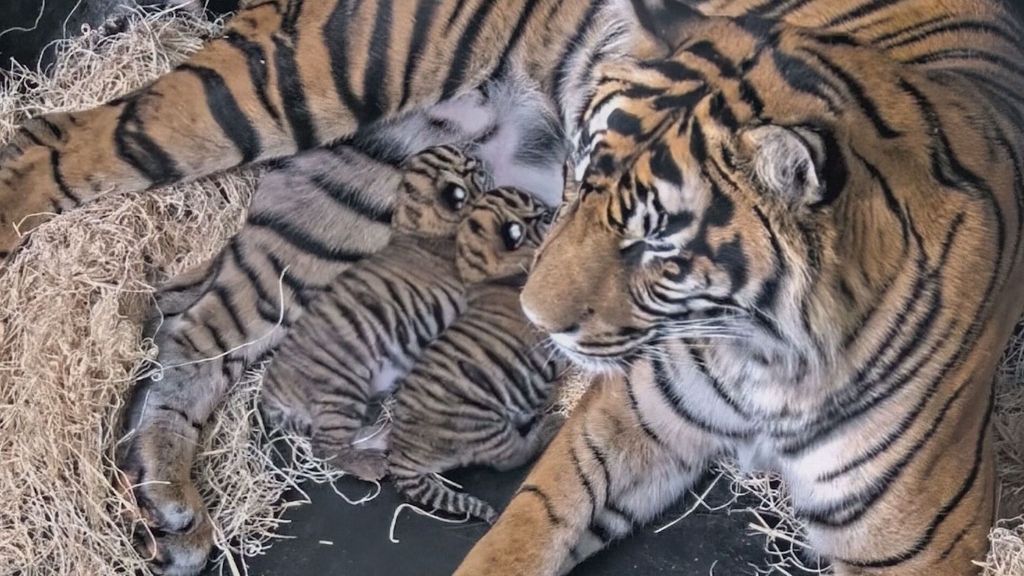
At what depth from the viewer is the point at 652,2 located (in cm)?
160

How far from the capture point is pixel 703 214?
1374mm

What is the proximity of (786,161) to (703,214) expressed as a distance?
15cm

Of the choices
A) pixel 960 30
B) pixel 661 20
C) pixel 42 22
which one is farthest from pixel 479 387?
pixel 42 22

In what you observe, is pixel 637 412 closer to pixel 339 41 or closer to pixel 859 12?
pixel 859 12

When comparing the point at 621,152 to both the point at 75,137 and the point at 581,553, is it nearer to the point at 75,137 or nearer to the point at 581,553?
the point at 581,553

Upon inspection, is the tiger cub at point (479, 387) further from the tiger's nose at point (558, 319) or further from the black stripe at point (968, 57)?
the black stripe at point (968, 57)

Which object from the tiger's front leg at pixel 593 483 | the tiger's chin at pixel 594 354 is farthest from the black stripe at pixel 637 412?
the tiger's chin at pixel 594 354

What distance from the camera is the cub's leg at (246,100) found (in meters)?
2.10

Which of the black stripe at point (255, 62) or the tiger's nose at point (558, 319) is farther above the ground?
the tiger's nose at point (558, 319)

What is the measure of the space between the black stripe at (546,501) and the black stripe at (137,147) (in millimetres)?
906

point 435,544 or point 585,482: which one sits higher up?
point 585,482

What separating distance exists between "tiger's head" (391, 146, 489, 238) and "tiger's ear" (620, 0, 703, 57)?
2.37 ft

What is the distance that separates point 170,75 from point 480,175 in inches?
24.6

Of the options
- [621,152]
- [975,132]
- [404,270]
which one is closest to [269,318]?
[404,270]
